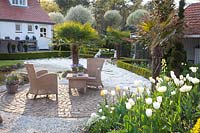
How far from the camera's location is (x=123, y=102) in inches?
216

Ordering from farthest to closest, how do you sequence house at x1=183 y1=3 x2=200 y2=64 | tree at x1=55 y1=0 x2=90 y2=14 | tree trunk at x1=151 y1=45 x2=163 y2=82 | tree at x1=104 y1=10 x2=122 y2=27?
tree at x1=55 y1=0 x2=90 y2=14
tree at x1=104 y1=10 x2=122 y2=27
house at x1=183 y1=3 x2=200 y2=64
tree trunk at x1=151 y1=45 x2=163 y2=82

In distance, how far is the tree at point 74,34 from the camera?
14.6 metres

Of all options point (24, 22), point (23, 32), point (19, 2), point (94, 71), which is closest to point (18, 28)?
point (23, 32)

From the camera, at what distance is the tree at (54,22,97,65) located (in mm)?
14586

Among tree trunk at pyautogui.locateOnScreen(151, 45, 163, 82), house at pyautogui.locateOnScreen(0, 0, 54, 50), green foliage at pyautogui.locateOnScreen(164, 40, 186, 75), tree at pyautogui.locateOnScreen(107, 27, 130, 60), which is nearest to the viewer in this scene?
tree trunk at pyautogui.locateOnScreen(151, 45, 163, 82)

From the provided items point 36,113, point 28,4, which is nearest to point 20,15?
point 28,4

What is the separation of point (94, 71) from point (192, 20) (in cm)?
667

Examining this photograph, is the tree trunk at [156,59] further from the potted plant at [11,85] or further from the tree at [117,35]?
the tree at [117,35]

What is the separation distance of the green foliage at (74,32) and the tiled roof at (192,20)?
482 centimetres

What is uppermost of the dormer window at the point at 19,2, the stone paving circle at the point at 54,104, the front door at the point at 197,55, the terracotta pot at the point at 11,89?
the dormer window at the point at 19,2

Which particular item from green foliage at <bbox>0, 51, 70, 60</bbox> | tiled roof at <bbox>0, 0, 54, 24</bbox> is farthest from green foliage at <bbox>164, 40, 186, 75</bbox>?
tiled roof at <bbox>0, 0, 54, 24</bbox>

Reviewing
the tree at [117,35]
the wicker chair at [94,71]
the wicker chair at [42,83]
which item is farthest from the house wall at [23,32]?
the wicker chair at [42,83]

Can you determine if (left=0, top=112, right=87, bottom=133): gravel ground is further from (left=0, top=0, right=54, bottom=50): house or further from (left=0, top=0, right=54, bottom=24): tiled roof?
(left=0, top=0, right=54, bottom=24): tiled roof

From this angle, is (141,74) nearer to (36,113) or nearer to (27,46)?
(36,113)
